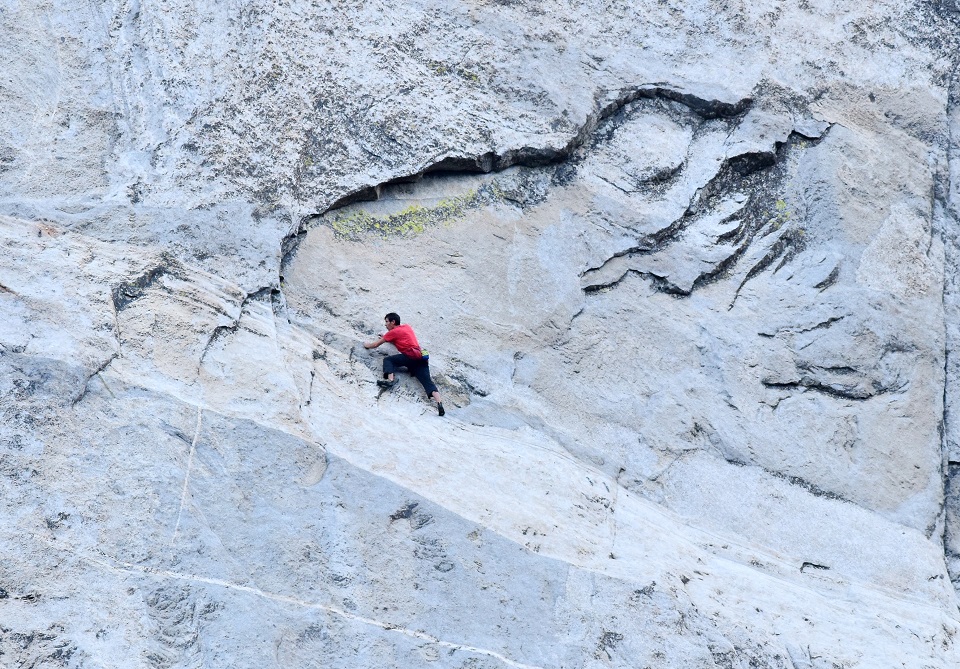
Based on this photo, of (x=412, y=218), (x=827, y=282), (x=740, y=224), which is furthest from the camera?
(x=740, y=224)

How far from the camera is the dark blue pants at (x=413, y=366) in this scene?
7.89 metres

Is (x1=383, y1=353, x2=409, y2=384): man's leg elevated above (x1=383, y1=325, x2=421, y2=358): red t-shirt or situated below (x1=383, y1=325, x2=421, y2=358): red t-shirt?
below

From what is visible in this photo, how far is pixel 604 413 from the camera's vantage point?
845 cm

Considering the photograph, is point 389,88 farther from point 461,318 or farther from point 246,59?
point 461,318

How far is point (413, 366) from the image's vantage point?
7938 mm

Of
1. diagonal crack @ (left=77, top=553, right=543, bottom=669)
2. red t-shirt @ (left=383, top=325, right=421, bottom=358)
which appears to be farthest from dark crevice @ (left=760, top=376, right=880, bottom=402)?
diagonal crack @ (left=77, top=553, right=543, bottom=669)

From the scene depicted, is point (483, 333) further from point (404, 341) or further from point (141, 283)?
point (141, 283)

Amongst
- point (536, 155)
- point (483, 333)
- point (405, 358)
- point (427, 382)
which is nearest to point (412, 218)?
point (483, 333)

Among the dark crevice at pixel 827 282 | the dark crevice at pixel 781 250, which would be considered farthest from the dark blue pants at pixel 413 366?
the dark crevice at pixel 827 282

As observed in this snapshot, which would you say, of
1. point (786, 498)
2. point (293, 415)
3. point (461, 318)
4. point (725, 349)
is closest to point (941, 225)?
point (725, 349)

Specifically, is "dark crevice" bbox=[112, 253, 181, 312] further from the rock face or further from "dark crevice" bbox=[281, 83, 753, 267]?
"dark crevice" bbox=[281, 83, 753, 267]

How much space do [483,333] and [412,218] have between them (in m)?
1.24

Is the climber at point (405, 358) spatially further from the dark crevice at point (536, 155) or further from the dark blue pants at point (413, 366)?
the dark crevice at point (536, 155)

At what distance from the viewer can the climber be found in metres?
7.86
